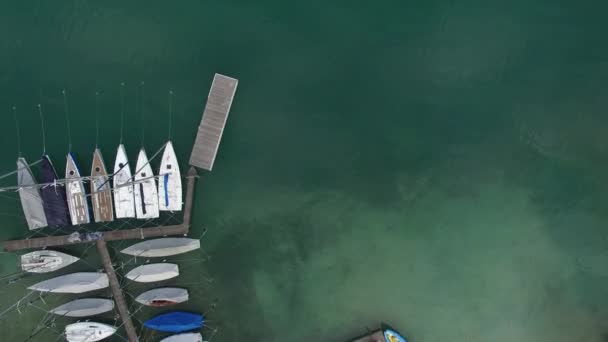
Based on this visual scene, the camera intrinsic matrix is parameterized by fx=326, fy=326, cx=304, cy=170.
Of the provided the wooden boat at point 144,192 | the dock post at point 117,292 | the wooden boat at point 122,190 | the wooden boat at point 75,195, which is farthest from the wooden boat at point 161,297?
the wooden boat at point 75,195

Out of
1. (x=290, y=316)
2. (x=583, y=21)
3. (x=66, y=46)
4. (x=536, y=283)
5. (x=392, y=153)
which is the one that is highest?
(x=583, y=21)

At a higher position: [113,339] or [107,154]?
[107,154]

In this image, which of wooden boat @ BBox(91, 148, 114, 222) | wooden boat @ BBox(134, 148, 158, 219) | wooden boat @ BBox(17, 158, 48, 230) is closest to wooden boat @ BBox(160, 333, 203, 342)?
wooden boat @ BBox(134, 148, 158, 219)

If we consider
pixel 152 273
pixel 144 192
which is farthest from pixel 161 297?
pixel 144 192

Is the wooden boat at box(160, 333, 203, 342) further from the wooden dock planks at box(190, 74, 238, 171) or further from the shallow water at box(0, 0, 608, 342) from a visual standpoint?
the wooden dock planks at box(190, 74, 238, 171)

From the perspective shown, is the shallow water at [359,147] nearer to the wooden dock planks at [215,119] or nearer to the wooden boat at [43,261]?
the wooden dock planks at [215,119]

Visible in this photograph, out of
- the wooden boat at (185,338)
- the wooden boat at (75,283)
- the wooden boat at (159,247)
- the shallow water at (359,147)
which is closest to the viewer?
the wooden boat at (75,283)

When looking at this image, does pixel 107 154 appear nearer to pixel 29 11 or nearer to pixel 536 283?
pixel 29 11

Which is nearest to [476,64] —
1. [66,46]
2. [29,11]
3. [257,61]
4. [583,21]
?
[583,21]
